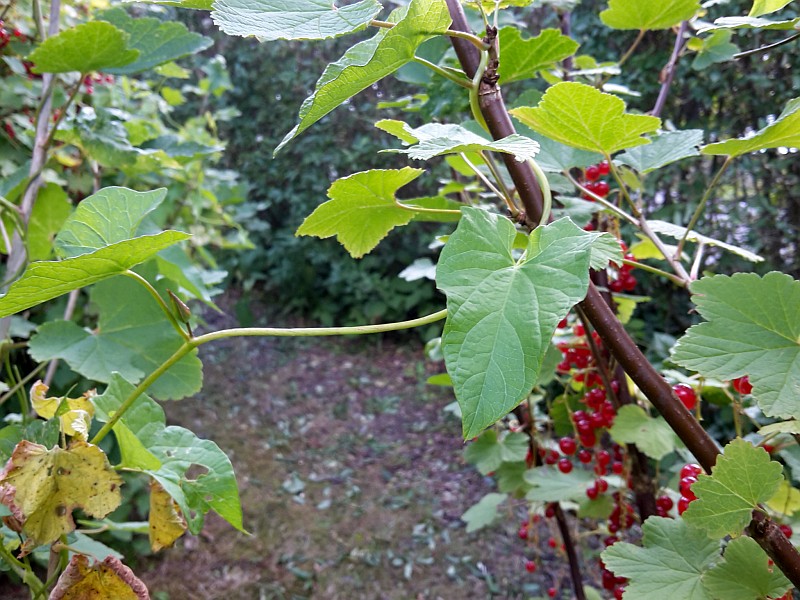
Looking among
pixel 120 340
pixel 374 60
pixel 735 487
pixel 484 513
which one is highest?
pixel 374 60

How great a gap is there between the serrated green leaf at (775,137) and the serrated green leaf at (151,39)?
94 cm

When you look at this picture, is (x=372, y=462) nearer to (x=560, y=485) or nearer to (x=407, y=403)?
(x=407, y=403)

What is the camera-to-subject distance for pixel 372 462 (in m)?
3.16

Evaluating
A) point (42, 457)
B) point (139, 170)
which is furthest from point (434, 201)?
point (139, 170)

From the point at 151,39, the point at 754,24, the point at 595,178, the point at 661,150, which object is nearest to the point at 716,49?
the point at 595,178

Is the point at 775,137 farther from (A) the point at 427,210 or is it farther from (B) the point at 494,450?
(B) the point at 494,450

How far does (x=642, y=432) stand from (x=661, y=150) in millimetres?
420

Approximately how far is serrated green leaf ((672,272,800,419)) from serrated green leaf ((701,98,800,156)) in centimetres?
14

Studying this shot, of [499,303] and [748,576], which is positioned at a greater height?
[499,303]

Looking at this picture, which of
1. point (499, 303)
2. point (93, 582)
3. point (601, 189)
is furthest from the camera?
point (601, 189)

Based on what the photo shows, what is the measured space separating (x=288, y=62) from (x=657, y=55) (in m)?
3.06

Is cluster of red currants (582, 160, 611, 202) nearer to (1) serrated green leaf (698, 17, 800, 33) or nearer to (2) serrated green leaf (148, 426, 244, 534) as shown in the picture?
(1) serrated green leaf (698, 17, 800, 33)

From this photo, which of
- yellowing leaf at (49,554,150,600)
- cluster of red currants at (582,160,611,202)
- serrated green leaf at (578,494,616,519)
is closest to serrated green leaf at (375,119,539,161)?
yellowing leaf at (49,554,150,600)

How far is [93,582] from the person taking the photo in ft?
1.69
